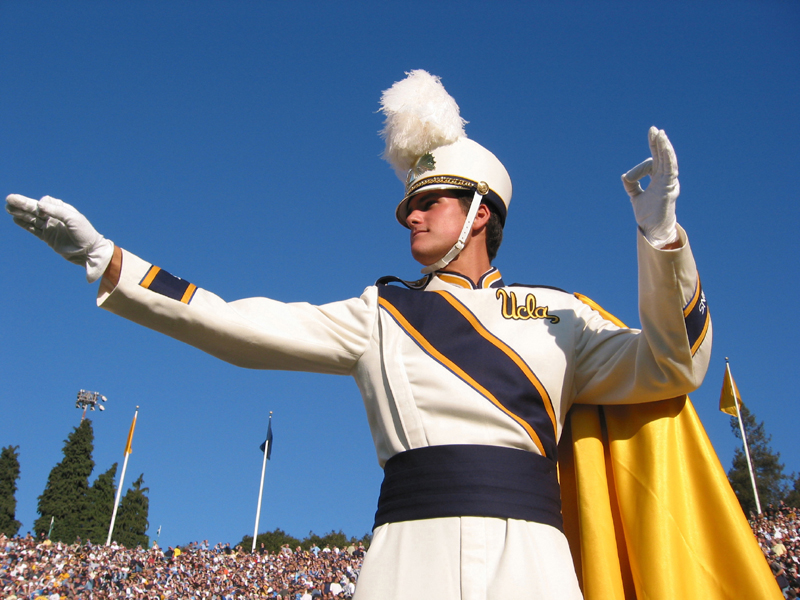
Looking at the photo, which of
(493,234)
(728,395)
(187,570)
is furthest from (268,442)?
(493,234)

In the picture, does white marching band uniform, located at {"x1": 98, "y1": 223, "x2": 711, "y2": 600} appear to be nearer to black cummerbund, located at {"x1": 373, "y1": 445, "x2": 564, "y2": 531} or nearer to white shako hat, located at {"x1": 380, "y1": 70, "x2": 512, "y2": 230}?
black cummerbund, located at {"x1": 373, "y1": 445, "x2": 564, "y2": 531}

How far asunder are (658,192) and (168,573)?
1776 cm

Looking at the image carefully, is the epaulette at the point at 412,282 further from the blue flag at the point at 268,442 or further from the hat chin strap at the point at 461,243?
the blue flag at the point at 268,442

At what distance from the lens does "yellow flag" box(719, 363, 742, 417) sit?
22203 mm

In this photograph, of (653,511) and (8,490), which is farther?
(8,490)

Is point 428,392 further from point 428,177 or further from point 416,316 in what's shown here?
point 428,177

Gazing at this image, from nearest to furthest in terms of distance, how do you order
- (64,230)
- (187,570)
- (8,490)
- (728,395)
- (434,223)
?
1. (64,230)
2. (434,223)
3. (187,570)
4. (728,395)
5. (8,490)

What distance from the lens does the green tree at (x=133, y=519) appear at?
40625 millimetres

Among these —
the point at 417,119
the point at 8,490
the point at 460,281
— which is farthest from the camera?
the point at 8,490

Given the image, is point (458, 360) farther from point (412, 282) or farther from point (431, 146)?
point (431, 146)

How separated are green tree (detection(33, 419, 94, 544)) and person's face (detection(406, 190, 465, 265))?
4011 centimetres

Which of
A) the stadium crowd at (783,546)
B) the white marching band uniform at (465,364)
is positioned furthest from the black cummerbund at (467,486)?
the stadium crowd at (783,546)

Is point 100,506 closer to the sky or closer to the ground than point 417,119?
closer to the sky

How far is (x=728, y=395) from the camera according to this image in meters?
22.5
